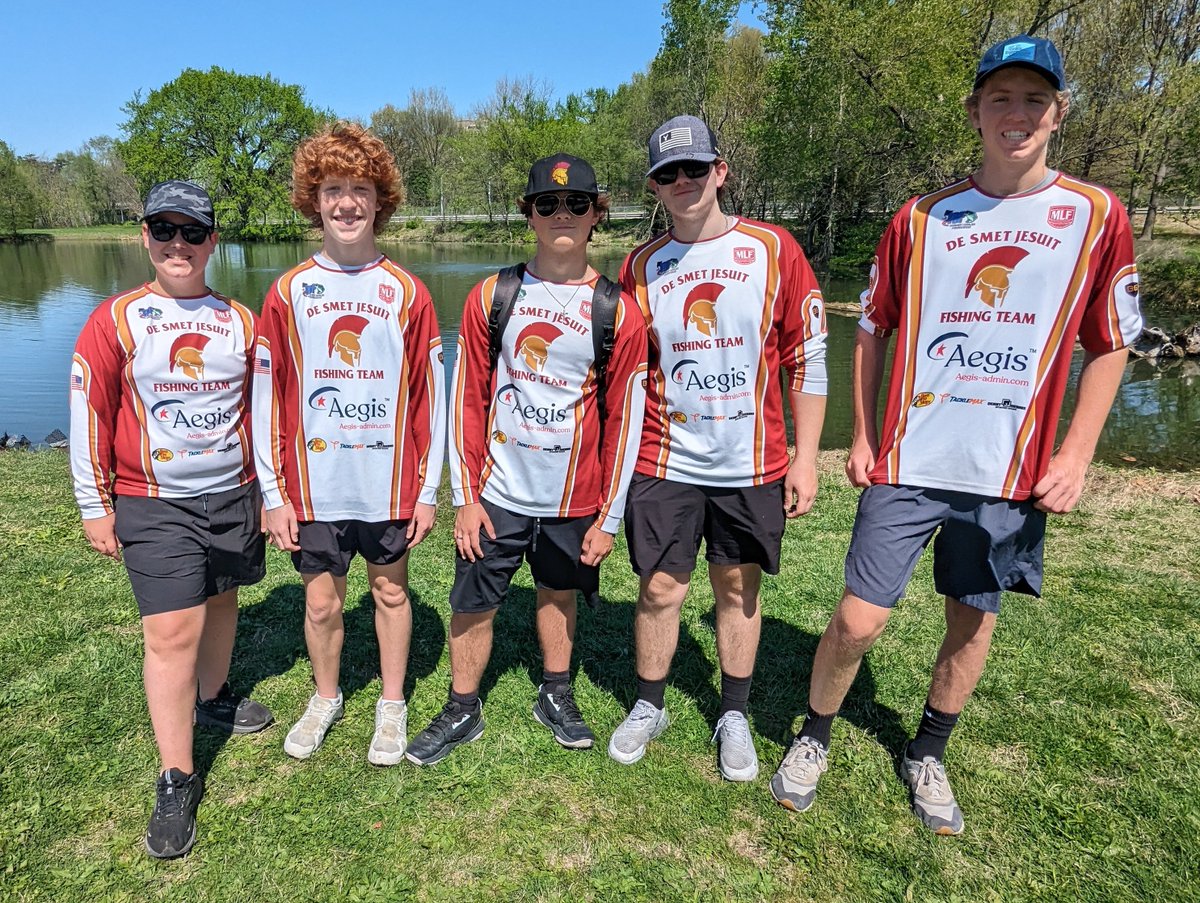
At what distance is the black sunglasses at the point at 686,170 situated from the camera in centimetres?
268

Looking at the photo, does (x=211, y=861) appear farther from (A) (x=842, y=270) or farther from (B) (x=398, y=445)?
(A) (x=842, y=270)

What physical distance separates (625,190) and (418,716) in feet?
214

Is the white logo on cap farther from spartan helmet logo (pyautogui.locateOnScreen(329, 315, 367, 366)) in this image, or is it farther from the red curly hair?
spartan helmet logo (pyautogui.locateOnScreen(329, 315, 367, 366))

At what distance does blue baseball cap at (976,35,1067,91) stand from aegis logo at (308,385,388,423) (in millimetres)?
2394

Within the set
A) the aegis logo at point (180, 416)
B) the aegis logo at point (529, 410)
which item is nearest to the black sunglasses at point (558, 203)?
the aegis logo at point (529, 410)

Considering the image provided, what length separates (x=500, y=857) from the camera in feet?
8.64

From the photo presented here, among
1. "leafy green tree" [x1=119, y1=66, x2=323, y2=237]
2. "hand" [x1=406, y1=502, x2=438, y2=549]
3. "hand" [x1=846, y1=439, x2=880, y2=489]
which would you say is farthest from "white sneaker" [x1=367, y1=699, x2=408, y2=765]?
"leafy green tree" [x1=119, y1=66, x2=323, y2=237]

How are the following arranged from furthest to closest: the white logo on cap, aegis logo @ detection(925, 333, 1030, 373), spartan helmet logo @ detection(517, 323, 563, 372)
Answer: spartan helmet logo @ detection(517, 323, 563, 372) < the white logo on cap < aegis logo @ detection(925, 333, 1030, 373)

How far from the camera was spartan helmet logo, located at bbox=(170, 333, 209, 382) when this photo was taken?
104 inches

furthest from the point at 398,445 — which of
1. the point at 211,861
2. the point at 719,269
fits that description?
the point at 211,861

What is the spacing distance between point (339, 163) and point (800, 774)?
3.01 m

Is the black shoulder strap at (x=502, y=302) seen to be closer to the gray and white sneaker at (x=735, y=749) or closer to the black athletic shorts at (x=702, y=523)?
the black athletic shorts at (x=702, y=523)

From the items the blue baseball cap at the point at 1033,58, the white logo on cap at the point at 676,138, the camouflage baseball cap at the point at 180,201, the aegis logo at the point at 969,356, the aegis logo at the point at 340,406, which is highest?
the blue baseball cap at the point at 1033,58

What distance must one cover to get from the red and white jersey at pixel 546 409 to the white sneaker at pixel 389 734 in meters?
1.06
